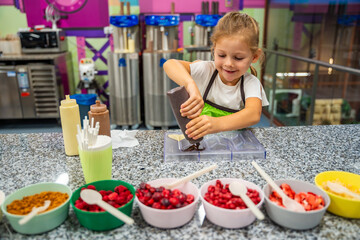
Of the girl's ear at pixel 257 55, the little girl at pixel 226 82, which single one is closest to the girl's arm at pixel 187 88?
the little girl at pixel 226 82

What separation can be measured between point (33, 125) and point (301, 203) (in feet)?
14.2

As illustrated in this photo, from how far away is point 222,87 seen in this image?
1514 mm

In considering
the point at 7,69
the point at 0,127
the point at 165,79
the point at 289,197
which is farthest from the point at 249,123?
the point at 0,127

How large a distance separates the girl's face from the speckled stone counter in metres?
0.39

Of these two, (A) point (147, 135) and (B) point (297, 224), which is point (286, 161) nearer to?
(B) point (297, 224)

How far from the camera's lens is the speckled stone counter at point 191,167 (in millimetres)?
796

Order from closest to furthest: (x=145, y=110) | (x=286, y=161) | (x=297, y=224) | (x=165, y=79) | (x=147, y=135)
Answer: (x=297, y=224)
(x=286, y=161)
(x=147, y=135)
(x=165, y=79)
(x=145, y=110)

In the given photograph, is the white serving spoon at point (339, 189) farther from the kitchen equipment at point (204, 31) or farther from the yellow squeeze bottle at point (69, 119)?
the kitchen equipment at point (204, 31)

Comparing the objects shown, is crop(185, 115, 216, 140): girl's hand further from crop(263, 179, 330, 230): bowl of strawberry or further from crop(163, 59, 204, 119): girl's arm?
crop(263, 179, 330, 230): bowl of strawberry

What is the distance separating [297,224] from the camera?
0.80 meters

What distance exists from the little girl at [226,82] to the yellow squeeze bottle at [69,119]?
0.45 m

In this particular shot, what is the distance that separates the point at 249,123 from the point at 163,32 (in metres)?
3.03

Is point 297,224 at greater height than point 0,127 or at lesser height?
greater

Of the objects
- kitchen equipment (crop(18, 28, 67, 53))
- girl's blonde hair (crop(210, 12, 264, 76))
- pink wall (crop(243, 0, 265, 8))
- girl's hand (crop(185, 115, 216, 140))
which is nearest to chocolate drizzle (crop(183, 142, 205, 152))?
girl's hand (crop(185, 115, 216, 140))
